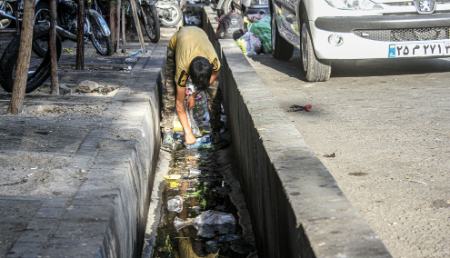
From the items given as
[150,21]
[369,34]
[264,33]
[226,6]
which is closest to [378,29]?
[369,34]

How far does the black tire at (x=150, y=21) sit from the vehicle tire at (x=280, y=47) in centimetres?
269

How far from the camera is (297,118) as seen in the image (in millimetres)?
6484

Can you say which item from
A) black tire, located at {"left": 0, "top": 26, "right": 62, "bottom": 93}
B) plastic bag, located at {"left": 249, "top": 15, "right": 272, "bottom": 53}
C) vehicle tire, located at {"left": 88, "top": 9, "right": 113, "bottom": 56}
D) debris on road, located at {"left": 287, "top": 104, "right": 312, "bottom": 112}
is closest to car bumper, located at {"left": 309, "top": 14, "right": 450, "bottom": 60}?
debris on road, located at {"left": 287, "top": 104, "right": 312, "bottom": 112}

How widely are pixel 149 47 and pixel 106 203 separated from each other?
8.69 metres

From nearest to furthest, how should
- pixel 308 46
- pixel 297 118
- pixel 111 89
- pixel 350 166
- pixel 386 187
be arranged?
pixel 386 187 < pixel 350 166 < pixel 297 118 < pixel 111 89 < pixel 308 46

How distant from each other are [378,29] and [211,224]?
338 centimetres

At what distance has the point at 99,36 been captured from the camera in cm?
1059

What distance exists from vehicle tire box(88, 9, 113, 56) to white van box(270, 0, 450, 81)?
3.38 meters

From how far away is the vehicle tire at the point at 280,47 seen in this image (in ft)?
35.1

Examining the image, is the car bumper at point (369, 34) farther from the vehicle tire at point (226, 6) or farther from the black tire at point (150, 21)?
the vehicle tire at point (226, 6)

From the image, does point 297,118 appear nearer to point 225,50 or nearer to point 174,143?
point 174,143

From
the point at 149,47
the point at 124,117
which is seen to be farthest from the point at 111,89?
the point at 149,47

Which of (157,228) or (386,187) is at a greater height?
(386,187)

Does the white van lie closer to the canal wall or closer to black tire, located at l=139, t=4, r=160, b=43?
the canal wall
